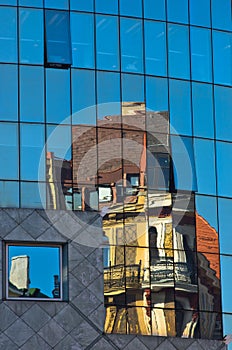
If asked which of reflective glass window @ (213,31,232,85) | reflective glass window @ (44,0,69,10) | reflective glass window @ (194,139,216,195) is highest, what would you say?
reflective glass window @ (44,0,69,10)

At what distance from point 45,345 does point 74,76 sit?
27.0ft

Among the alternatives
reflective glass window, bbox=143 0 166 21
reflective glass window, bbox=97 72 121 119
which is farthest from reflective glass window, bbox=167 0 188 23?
reflective glass window, bbox=97 72 121 119

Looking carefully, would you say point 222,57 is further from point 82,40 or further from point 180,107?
point 82,40

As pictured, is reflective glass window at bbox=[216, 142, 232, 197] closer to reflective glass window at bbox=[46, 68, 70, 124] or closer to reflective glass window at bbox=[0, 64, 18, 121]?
reflective glass window at bbox=[46, 68, 70, 124]

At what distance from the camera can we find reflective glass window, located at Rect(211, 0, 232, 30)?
42719 millimetres

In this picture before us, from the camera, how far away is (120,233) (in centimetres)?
3938

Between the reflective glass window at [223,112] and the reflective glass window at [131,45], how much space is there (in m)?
2.76

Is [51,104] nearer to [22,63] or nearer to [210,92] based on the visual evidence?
[22,63]

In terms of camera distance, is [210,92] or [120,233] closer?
[120,233]

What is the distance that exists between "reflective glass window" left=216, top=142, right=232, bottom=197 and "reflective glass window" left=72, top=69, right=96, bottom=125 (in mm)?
4309

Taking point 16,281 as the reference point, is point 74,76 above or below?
above

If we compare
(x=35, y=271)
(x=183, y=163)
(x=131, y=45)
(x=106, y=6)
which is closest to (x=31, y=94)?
(x=131, y=45)

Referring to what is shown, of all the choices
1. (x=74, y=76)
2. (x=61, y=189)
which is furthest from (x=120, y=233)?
(x=74, y=76)

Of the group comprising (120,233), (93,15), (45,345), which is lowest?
(45,345)
